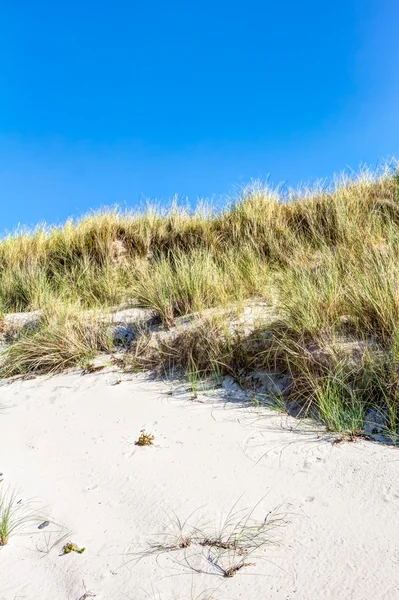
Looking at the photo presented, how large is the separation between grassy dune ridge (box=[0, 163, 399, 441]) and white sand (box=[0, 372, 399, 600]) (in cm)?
45

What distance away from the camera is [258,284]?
5211 mm

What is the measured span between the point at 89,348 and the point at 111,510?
2.42 meters

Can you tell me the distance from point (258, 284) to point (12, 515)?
11.3 feet

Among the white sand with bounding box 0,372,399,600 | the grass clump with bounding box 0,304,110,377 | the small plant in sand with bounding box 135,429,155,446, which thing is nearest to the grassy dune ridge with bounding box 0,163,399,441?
the grass clump with bounding box 0,304,110,377

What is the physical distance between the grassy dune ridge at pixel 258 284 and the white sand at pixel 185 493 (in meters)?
0.45

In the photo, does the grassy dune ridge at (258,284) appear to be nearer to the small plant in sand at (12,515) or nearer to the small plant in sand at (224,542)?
the small plant in sand at (224,542)

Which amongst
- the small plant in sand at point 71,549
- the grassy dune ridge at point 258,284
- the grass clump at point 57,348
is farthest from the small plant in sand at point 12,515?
the grass clump at point 57,348

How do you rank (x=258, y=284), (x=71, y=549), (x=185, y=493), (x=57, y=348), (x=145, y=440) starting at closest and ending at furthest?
(x=71, y=549) → (x=185, y=493) → (x=145, y=440) → (x=57, y=348) → (x=258, y=284)

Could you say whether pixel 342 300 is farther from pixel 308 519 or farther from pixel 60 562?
pixel 60 562

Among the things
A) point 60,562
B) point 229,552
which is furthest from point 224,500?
point 60,562

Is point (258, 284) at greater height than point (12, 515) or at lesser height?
greater

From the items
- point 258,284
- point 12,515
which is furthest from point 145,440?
point 258,284

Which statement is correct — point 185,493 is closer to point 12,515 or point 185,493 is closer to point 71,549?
point 71,549

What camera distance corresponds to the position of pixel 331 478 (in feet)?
8.13
